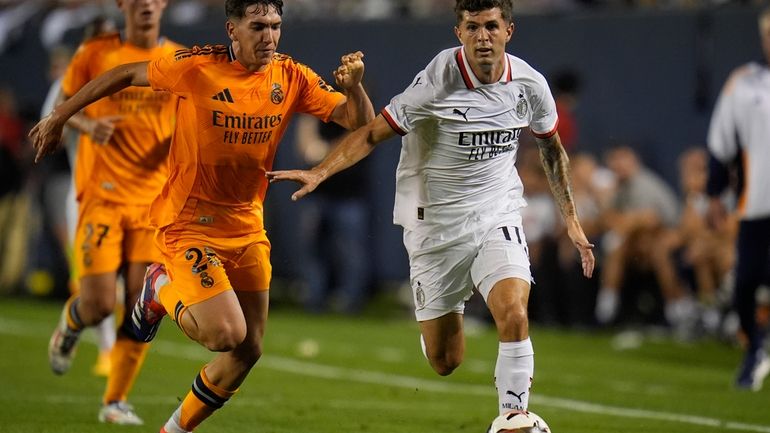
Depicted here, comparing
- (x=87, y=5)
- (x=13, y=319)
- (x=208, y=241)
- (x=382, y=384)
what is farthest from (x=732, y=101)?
(x=87, y=5)

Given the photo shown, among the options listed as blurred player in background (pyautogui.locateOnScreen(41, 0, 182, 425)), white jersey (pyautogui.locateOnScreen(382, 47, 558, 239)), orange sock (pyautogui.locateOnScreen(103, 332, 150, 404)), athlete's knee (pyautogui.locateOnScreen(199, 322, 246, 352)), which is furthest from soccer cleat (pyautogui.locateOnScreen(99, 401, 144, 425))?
white jersey (pyautogui.locateOnScreen(382, 47, 558, 239))

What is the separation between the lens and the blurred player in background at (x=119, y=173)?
33.6 ft

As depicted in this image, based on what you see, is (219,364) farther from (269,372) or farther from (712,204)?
(712,204)

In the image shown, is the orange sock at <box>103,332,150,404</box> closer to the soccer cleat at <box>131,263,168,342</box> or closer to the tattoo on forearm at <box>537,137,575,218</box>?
the soccer cleat at <box>131,263,168,342</box>

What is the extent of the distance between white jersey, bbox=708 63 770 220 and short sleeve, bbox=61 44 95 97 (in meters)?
5.63

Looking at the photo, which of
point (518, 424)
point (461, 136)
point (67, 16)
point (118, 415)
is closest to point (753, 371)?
point (461, 136)

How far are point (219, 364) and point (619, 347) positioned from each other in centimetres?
875

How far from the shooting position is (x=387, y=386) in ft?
42.3

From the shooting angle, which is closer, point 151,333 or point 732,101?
point 151,333

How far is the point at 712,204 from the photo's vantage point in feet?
44.8

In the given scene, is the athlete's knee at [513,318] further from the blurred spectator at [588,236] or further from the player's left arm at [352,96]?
the blurred spectator at [588,236]

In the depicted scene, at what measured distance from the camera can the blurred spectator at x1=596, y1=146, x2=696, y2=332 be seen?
17141mm

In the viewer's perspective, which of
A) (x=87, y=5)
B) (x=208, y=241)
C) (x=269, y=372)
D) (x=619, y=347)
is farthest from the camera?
(x=87, y=5)

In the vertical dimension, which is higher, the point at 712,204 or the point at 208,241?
the point at 208,241
